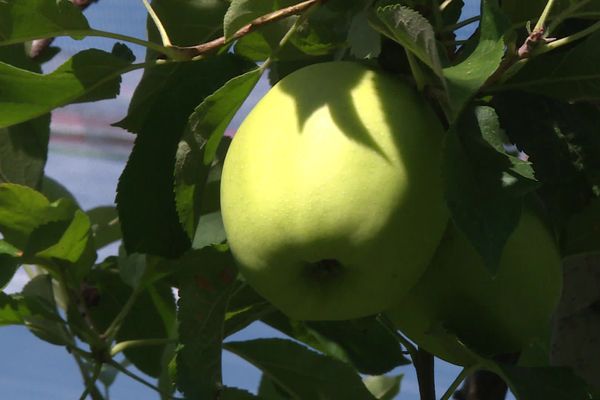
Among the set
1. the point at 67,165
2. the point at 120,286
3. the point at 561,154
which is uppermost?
the point at 67,165

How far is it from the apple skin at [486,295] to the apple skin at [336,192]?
0.09ft

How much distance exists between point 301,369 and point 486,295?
0.81 ft

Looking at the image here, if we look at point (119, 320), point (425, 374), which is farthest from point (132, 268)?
point (425, 374)

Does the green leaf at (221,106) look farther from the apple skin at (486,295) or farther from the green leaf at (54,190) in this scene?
the green leaf at (54,190)

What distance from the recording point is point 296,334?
30.4 inches

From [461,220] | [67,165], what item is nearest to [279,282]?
[461,220]

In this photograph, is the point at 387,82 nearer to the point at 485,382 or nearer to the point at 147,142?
the point at 147,142

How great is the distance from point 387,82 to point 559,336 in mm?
333

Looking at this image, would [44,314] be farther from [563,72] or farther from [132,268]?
[563,72]

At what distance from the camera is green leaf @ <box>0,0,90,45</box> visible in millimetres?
570

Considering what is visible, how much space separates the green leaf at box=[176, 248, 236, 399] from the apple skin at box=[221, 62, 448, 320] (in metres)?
0.11

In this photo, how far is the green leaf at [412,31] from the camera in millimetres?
468

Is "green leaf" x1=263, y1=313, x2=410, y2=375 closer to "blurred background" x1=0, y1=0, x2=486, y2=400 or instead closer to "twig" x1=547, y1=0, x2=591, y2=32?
"twig" x1=547, y1=0, x2=591, y2=32

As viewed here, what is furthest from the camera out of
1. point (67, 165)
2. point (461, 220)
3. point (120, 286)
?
point (67, 165)
